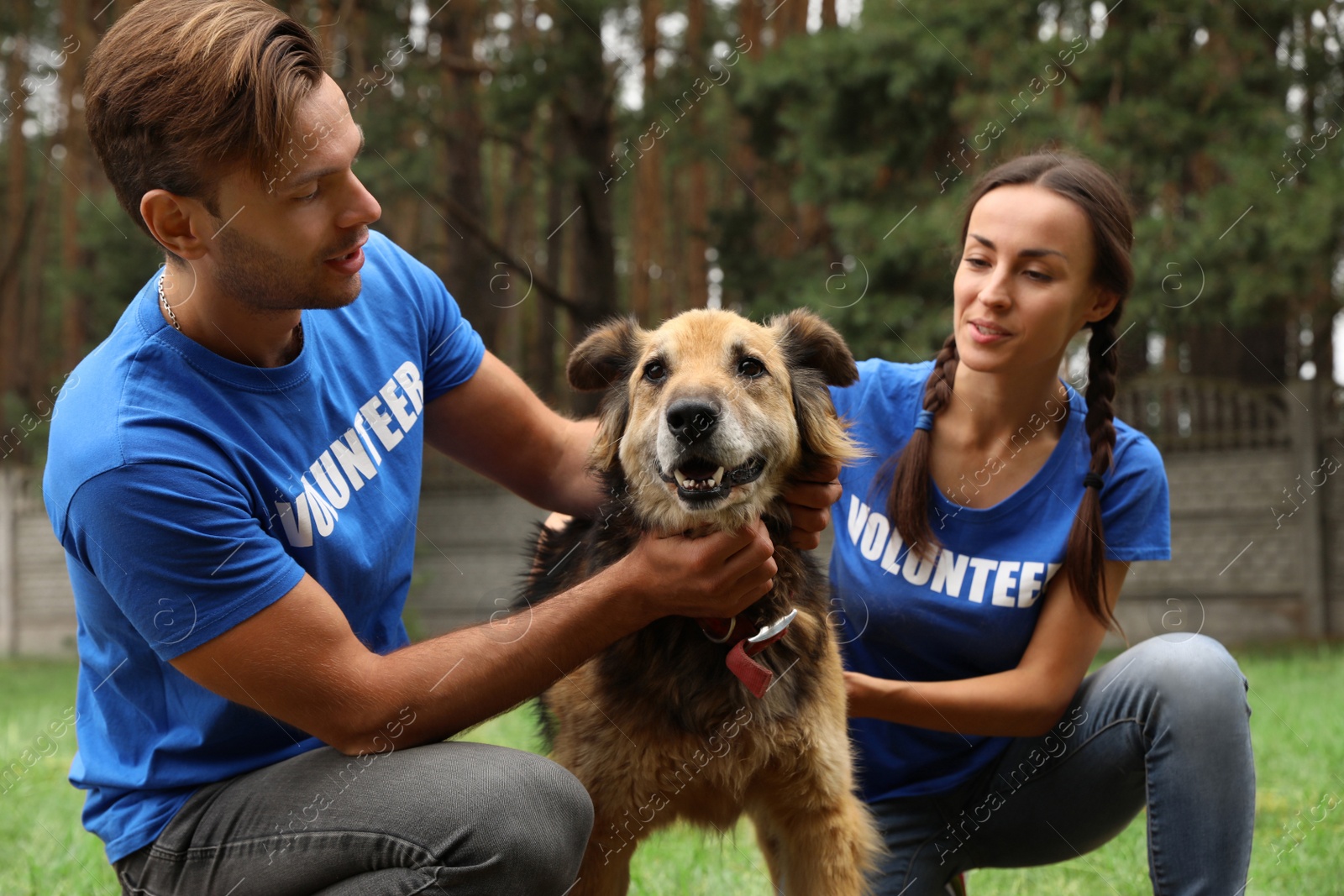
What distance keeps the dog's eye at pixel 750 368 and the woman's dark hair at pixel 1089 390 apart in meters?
0.49

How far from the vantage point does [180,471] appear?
209cm

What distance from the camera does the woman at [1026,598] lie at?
8.83 ft

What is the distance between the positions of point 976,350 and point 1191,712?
40.6 inches

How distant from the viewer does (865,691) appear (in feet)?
9.43

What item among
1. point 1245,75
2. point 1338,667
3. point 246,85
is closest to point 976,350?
point 246,85

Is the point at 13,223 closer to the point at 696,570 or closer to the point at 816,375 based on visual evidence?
the point at 816,375

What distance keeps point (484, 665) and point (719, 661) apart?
748 mm

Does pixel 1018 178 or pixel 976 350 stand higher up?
pixel 1018 178

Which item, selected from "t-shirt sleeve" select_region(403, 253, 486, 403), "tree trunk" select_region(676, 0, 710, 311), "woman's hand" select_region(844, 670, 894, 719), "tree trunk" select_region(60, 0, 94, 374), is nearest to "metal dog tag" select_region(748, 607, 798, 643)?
"woman's hand" select_region(844, 670, 894, 719)

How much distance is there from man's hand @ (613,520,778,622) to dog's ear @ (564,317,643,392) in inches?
27.8

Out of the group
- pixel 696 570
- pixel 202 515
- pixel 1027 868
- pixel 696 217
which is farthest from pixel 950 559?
pixel 696 217

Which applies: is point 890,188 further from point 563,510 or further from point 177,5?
point 177,5

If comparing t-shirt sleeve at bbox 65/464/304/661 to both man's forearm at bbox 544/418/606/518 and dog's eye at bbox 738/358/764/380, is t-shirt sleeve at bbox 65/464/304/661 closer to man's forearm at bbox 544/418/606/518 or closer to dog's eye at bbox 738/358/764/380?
man's forearm at bbox 544/418/606/518

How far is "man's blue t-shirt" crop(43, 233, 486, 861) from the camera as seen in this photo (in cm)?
208
